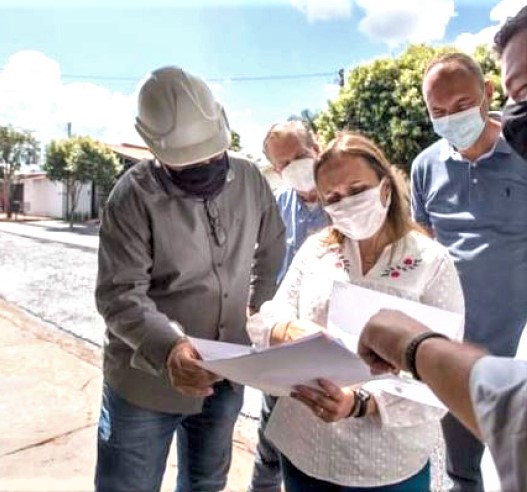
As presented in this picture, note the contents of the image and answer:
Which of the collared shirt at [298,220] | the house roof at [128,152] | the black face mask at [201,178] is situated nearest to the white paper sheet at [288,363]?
the black face mask at [201,178]

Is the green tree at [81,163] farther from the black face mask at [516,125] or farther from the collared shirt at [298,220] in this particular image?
the black face mask at [516,125]

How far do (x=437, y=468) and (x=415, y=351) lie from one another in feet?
7.05

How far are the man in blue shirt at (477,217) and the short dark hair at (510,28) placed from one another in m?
0.76

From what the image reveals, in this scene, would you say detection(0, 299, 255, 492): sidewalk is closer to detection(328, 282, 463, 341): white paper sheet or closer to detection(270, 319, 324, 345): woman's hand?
detection(270, 319, 324, 345): woman's hand

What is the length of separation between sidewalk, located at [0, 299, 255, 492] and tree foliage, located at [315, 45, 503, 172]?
5.41m

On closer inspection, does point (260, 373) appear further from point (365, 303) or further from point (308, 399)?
point (365, 303)

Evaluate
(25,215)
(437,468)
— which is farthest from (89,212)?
(437,468)

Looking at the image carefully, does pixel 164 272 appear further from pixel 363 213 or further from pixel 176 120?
pixel 363 213

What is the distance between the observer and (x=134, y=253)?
130cm

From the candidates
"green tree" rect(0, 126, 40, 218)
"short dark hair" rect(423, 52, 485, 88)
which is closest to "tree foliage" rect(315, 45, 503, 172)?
"short dark hair" rect(423, 52, 485, 88)

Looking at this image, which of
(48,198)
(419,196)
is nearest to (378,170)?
(419,196)

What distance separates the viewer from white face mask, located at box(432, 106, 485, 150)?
6.26 feet

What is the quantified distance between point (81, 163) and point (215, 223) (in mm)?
21597

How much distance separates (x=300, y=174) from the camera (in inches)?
87.9
